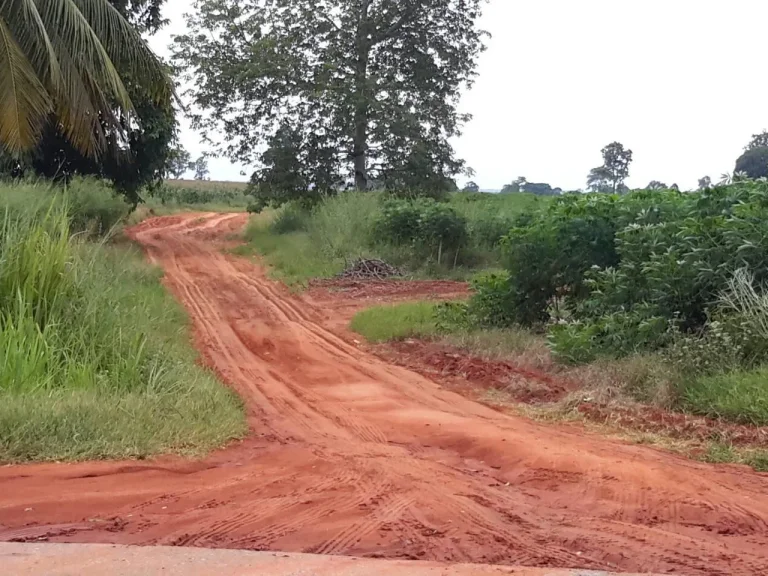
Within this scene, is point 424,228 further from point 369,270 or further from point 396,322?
point 396,322

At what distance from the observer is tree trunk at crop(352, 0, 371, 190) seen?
23953mm

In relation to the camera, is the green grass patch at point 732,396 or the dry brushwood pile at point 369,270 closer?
the green grass patch at point 732,396

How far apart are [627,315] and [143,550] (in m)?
6.29

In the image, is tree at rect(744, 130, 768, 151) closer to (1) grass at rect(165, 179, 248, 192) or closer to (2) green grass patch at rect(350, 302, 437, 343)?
(2) green grass patch at rect(350, 302, 437, 343)

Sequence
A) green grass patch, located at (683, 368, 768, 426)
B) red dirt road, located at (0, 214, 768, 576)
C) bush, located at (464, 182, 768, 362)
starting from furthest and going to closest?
bush, located at (464, 182, 768, 362) < green grass patch, located at (683, 368, 768, 426) < red dirt road, located at (0, 214, 768, 576)

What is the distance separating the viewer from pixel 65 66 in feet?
37.9

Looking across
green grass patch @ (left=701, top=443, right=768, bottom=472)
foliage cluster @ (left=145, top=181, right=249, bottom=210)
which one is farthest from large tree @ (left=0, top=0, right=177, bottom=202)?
foliage cluster @ (left=145, top=181, right=249, bottom=210)

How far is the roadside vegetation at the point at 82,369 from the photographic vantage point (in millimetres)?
5250

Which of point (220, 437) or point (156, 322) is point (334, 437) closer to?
point (220, 437)

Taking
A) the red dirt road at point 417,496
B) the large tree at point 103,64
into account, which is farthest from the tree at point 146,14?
the red dirt road at point 417,496

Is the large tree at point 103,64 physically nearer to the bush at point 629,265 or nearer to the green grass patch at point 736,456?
the bush at point 629,265

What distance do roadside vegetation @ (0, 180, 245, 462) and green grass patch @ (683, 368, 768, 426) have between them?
3911 mm

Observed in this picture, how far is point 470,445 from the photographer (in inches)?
236

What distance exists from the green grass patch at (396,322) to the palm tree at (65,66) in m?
4.97
